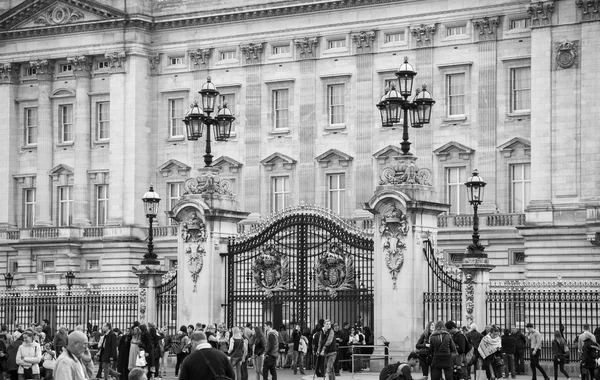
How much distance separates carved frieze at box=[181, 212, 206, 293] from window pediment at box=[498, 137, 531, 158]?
90.4 feet

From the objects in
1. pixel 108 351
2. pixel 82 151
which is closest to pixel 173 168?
pixel 82 151

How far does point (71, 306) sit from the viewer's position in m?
50.2

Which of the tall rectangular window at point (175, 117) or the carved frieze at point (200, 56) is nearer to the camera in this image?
the carved frieze at point (200, 56)

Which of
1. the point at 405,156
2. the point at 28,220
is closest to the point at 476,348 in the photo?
the point at 405,156

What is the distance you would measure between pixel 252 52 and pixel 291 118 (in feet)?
13.2

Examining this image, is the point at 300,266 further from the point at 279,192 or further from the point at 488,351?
the point at 279,192

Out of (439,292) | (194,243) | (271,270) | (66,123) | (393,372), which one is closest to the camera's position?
(393,372)

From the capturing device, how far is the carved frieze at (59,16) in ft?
261

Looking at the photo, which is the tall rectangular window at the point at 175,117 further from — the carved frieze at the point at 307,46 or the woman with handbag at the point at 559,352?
the woman with handbag at the point at 559,352

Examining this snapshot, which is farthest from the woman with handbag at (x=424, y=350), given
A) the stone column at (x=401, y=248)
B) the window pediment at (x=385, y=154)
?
the window pediment at (x=385, y=154)

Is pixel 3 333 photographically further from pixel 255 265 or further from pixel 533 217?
pixel 533 217

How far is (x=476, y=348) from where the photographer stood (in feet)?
121

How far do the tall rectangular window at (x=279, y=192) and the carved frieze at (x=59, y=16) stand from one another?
46.9ft

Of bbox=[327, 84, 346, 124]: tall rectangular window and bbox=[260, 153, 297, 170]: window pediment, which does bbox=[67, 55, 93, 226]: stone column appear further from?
bbox=[327, 84, 346, 124]: tall rectangular window
